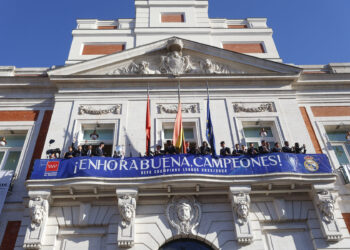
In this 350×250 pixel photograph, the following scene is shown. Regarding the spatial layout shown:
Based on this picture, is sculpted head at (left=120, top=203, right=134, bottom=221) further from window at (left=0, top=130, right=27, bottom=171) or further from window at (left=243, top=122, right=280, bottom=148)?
window at (left=243, top=122, right=280, bottom=148)

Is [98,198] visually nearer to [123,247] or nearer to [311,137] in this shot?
[123,247]

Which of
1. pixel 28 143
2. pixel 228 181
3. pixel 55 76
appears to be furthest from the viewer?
pixel 55 76

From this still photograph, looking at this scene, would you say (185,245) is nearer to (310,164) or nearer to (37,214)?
(37,214)

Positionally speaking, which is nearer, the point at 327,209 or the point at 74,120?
the point at 327,209

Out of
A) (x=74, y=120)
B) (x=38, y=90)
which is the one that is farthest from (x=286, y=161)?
(x=38, y=90)

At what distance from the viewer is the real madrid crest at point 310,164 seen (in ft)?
36.4

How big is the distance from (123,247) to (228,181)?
4.01 m

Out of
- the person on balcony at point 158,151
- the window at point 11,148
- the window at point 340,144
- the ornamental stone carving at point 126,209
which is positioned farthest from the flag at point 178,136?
the window at point 11,148

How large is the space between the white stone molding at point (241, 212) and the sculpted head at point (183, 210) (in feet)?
4.87

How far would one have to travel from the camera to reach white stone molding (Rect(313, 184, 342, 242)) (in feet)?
33.7

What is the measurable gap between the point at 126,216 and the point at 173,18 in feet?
44.4

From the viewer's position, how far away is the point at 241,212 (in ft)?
34.2

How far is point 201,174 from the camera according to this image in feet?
34.8

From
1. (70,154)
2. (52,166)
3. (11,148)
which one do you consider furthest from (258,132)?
(11,148)
